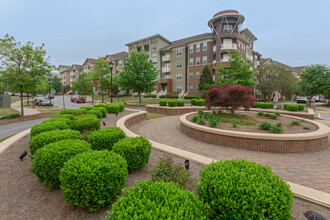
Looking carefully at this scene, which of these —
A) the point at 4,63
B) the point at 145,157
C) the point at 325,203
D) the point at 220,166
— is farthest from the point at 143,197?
the point at 4,63

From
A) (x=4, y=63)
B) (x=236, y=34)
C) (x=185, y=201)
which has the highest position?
(x=236, y=34)

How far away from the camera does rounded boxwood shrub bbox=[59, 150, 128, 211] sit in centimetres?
239

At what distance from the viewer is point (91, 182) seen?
2.40 metres

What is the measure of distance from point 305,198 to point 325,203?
26cm

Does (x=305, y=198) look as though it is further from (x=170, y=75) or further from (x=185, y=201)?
(x=170, y=75)

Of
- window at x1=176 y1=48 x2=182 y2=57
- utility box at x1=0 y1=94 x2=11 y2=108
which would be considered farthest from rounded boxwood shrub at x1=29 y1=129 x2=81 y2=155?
A: window at x1=176 y1=48 x2=182 y2=57

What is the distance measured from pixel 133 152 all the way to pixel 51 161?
1515mm

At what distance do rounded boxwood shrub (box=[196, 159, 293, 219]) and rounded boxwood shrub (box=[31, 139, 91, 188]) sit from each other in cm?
254

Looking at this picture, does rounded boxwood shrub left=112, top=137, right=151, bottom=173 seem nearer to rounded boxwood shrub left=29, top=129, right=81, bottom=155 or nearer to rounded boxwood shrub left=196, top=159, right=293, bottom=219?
rounded boxwood shrub left=29, top=129, right=81, bottom=155

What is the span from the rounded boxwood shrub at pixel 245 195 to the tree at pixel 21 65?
1797 cm

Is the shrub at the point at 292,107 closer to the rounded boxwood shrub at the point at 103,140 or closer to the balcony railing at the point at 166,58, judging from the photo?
the rounded boxwood shrub at the point at 103,140

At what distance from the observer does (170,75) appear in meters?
42.9

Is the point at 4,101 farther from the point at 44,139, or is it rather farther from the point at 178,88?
the point at 178,88

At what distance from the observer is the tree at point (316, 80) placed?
27219 millimetres
